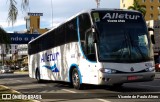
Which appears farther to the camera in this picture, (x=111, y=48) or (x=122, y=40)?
(x=122, y=40)

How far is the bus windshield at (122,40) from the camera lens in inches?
588

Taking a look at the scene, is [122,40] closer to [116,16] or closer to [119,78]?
[116,16]

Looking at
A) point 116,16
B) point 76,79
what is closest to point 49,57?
point 76,79

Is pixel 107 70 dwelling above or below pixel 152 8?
below

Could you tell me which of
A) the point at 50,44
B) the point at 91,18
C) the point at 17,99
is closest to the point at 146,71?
the point at 91,18

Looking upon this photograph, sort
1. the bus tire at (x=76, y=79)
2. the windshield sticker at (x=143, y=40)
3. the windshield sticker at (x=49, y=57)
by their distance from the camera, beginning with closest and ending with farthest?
the windshield sticker at (x=143, y=40) < the bus tire at (x=76, y=79) < the windshield sticker at (x=49, y=57)


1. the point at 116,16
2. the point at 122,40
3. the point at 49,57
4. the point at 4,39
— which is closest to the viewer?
the point at 122,40

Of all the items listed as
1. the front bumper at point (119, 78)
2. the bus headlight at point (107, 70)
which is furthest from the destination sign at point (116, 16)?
the front bumper at point (119, 78)

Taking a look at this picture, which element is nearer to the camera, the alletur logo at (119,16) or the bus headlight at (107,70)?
the bus headlight at (107,70)

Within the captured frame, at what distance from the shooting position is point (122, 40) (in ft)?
49.7

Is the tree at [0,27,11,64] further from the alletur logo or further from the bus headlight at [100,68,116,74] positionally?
the bus headlight at [100,68,116,74]

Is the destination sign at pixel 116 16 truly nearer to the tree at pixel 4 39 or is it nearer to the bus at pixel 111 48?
the bus at pixel 111 48

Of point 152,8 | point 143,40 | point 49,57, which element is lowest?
point 49,57

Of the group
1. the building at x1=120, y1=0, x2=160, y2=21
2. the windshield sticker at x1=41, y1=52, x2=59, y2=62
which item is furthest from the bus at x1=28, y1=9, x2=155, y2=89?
the building at x1=120, y1=0, x2=160, y2=21
